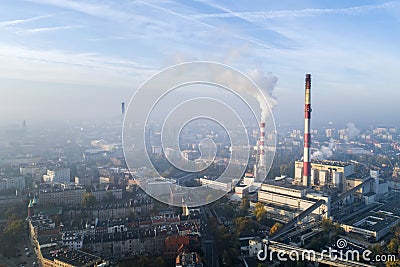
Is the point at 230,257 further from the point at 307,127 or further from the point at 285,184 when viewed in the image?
the point at 307,127

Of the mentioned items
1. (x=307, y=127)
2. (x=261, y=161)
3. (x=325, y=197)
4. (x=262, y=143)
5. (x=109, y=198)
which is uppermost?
(x=307, y=127)

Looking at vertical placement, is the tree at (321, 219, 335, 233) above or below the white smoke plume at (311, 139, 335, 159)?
below

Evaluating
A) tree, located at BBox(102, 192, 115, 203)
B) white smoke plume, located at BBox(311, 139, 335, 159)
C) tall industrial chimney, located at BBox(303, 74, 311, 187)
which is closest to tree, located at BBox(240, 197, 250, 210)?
tall industrial chimney, located at BBox(303, 74, 311, 187)

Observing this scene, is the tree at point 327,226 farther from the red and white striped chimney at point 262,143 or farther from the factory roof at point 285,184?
the red and white striped chimney at point 262,143

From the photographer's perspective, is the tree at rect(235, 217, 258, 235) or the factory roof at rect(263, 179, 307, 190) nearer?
the tree at rect(235, 217, 258, 235)

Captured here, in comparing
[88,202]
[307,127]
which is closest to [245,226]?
[307,127]

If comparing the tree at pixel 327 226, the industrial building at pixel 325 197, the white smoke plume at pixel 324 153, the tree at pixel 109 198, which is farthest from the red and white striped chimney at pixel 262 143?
the white smoke plume at pixel 324 153

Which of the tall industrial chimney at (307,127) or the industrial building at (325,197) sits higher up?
the tall industrial chimney at (307,127)

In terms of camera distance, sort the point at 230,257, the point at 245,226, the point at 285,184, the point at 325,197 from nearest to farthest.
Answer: the point at 230,257, the point at 245,226, the point at 325,197, the point at 285,184

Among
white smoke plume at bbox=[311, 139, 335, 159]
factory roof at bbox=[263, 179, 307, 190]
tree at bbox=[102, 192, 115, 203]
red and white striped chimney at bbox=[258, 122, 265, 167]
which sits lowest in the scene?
tree at bbox=[102, 192, 115, 203]

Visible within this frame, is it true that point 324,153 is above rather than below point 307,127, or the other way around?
below

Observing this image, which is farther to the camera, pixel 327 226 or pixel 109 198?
pixel 109 198

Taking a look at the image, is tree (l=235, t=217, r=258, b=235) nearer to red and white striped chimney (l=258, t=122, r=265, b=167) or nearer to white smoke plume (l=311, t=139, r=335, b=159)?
red and white striped chimney (l=258, t=122, r=265, b=167)

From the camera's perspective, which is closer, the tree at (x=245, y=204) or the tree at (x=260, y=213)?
the tree at (x=260, y=213)
